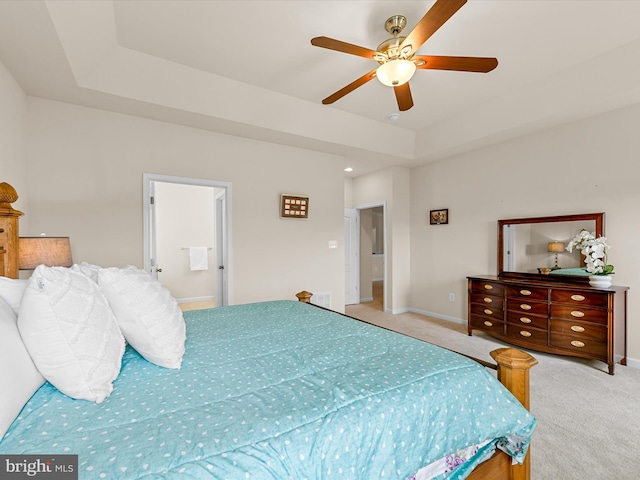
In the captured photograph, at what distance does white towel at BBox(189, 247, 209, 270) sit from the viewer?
6043mm

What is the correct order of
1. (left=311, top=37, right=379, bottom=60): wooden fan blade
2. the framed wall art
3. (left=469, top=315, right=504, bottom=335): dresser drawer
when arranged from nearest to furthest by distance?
(left=311, top=37, right=379, bottom=60): wooden fan blade
(left=469, top=315, right=504, bottom=335): dresser drawer
the framed wall art

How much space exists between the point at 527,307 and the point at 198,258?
5.42 m

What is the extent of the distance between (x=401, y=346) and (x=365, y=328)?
351 mm

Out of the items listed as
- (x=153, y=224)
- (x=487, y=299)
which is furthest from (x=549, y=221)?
(x=153, y=224)

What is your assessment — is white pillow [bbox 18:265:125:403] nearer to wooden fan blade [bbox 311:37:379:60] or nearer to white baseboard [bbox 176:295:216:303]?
wooden fan blade [bbox 311:37:379:60]

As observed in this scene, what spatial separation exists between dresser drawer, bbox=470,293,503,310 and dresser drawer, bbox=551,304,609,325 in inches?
22.1

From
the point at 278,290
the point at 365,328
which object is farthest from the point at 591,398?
the point at 278,290

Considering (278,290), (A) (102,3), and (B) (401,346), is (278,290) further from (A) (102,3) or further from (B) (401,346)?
(A) (102,3)

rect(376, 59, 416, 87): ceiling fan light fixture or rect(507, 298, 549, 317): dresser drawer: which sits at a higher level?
rect(376, 59, 416, 87): ceiling fan light fixture

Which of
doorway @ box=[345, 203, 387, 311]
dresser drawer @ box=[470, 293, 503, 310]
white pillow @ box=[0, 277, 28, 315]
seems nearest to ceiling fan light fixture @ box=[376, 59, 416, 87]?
white pillow @ box=[0, 277, 28, 315]

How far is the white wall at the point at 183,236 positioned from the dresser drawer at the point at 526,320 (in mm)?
5169

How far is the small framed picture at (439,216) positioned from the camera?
479 centimetres

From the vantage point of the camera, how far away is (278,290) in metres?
4.08

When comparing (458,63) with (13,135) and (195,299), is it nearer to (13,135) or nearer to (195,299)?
(13,135)
